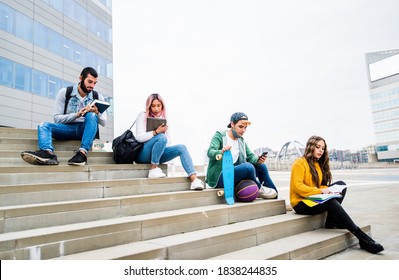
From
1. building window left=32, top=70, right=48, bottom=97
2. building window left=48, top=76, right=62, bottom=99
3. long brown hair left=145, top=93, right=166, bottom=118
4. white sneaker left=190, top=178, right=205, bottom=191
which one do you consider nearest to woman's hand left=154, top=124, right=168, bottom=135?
long brown hair left=145, top=93, right=166, bottom=118

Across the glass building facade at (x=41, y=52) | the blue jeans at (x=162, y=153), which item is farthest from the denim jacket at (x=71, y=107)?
the glass building facade at (x=41, y=52)

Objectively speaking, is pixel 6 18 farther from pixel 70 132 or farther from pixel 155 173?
pixel 155 173

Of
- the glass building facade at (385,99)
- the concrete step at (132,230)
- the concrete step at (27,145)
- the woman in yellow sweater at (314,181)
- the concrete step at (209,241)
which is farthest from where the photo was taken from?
the glass building facade at (385,99)

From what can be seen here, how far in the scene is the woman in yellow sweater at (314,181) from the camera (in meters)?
3.70

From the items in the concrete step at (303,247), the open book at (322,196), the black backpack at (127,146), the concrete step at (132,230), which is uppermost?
the black backpack at (127,146)

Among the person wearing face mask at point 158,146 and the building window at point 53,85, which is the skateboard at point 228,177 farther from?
the building window at point 53,85

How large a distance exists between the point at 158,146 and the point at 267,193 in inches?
67.8

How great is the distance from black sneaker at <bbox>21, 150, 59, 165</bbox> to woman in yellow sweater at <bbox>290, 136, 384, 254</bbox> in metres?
3.08

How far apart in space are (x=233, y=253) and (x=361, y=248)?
1.72 meters

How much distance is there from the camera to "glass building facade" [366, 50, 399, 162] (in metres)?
69.8

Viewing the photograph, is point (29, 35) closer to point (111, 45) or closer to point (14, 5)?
point (14, 5)

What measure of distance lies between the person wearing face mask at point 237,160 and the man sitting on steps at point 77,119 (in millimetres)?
1681

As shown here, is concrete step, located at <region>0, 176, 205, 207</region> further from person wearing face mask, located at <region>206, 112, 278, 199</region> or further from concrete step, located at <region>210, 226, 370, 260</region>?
concrete step, located at <region>210, 226, 370, 260</region>

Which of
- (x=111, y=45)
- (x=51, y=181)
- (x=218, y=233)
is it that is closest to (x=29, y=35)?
(x=111, y=45)
